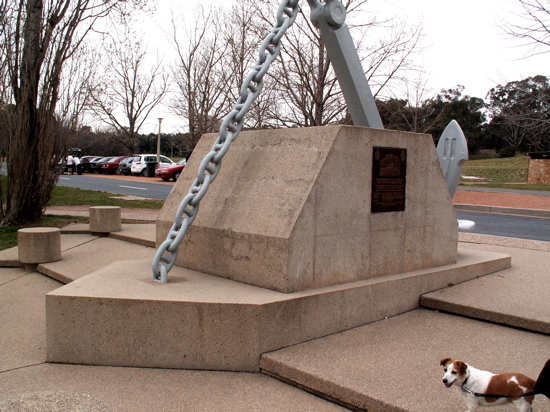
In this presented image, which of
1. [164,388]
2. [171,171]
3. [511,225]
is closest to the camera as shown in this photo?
[164,388]

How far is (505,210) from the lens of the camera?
1597 cm

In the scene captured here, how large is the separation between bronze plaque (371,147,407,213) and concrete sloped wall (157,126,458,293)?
64 millimetres

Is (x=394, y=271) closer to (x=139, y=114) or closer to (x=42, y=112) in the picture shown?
(x=42, y=112)

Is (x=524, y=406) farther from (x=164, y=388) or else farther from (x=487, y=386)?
(x=164, y=388)

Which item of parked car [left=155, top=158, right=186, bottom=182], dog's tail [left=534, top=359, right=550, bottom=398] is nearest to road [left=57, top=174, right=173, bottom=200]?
parked car [left=155, top=158, right=186, bottom=182]

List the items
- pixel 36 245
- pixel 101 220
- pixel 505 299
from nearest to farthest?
1. pixel 505 299
2. pixel 36 245
3. pixel 101 220

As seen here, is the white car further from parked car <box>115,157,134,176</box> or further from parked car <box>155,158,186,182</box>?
parked car <box>155,158,186,182</box>

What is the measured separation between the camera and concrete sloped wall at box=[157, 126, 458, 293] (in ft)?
14.0

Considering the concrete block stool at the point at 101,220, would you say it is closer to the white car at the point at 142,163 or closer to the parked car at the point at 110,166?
the white car at the point at 142,163

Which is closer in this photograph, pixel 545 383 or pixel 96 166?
pixel 545 383

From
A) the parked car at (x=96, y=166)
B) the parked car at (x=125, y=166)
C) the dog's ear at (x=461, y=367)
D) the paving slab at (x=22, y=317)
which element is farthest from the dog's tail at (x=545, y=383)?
the parked car at (x=96, y=166)

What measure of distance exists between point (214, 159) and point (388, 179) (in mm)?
1767

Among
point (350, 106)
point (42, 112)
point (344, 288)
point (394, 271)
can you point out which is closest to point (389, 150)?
point (350, 106)

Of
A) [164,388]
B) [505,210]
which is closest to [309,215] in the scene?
[164,388]
